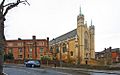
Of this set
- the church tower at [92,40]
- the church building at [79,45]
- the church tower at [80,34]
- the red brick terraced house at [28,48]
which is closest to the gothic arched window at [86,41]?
the church building at [79,45]

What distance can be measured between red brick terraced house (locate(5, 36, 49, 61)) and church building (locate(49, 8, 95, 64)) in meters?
10.4

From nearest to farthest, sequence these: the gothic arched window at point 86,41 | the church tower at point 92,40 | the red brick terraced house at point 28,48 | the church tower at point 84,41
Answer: the church tower at point 84,41 → the gothic arched window at point 86,41 → the church tower at point 92,40 → the red brick terraced house at point 28,48

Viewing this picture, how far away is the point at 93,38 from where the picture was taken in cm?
12419

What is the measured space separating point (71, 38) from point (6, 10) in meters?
93.1

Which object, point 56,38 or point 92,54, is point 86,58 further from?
point 56,38

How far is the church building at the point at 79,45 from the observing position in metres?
116

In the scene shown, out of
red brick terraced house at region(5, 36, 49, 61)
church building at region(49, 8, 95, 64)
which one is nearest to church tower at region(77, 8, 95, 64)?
church building at region(49, 8, 95, 64)

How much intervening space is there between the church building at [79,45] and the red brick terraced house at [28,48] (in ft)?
34.2

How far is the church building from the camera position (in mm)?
116000

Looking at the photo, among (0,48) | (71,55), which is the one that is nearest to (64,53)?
(71,55)

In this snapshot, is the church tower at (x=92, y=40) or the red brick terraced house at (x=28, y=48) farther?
the red brick terraced house at (x=28, y=48)

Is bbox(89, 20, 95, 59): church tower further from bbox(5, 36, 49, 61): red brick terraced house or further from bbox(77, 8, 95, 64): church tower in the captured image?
bbox(5, 36, 49, 61): red brick terraced house

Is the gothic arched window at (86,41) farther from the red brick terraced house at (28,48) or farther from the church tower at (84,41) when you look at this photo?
the red brick terraced house at (28,48)

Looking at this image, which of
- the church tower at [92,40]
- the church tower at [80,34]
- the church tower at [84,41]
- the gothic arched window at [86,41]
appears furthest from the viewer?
the church tower at [92,40]
